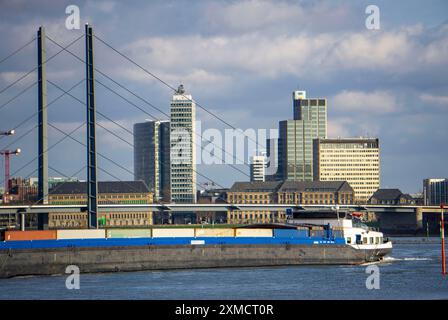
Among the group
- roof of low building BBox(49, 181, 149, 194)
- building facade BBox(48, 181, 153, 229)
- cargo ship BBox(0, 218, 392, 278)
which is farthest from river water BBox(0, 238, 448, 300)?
roof of low building BBox(49, 181, 149, 194)

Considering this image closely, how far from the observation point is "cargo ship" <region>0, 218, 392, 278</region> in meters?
56.2

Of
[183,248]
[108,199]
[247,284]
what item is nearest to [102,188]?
[108,199]

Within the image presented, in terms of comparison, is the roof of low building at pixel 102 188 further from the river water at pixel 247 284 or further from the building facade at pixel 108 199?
the river water at pixel 247 284

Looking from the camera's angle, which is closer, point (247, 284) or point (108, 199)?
point (247, 284)

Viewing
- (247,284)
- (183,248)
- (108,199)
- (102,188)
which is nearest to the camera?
(247,284)

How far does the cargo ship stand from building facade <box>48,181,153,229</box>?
4682 inches

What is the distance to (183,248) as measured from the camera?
198 ft

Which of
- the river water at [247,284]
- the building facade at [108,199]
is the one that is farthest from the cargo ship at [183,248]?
the building facade at [108,199]

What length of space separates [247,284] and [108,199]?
5736 inches

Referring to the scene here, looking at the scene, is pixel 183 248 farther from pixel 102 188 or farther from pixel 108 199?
pixel 102 188

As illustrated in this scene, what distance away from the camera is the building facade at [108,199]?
18400 centimetres

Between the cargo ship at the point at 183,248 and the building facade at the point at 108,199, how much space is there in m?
119
